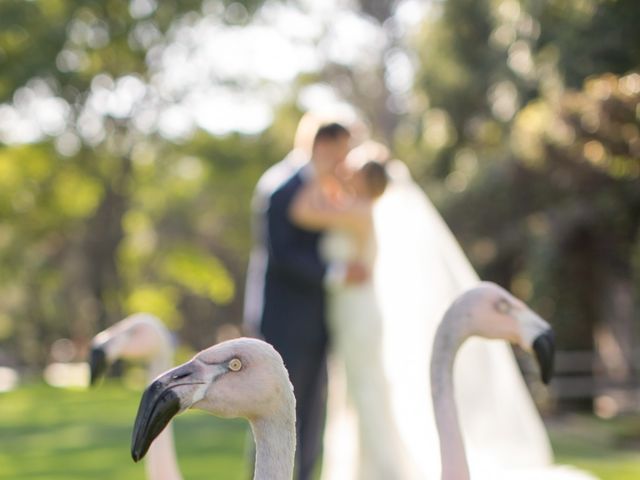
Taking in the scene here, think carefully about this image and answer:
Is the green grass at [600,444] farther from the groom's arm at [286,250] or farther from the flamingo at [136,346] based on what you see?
the flamingo at [136,346]

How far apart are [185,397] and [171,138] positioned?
26.0m

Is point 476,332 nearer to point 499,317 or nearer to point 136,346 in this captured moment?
point 499,317

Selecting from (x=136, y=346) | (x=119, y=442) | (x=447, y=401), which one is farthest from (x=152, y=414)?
(x=119, y=442)

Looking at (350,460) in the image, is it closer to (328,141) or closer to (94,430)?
(328,141)

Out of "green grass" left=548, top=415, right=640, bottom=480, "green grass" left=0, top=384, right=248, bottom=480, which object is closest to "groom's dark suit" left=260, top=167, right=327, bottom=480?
"green grass" left=0, top=384, right=248, bottom=480

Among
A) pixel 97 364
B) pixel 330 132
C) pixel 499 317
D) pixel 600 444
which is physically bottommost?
pixel 600 444

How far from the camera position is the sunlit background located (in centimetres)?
1303

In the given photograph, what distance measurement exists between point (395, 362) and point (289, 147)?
2254 cm

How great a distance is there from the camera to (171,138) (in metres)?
28.5

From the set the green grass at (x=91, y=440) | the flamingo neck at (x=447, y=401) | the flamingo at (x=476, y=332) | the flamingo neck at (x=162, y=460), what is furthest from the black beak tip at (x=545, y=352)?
the green grass at (x=91, y=440)

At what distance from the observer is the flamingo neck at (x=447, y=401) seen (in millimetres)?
3865

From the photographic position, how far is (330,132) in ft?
19.9

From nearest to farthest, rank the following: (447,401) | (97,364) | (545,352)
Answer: (545,352) → (447,401) → (97,364)

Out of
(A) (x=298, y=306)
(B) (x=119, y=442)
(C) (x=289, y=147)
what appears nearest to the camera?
(A) (x=298, y=306)
